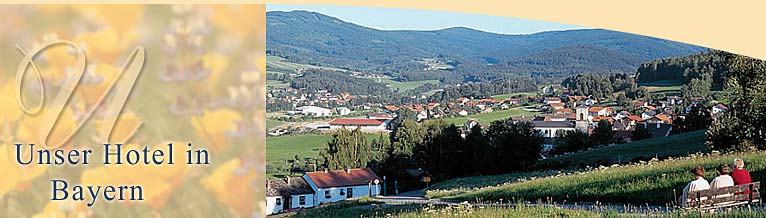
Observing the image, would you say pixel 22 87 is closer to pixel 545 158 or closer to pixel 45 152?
pixel 45 152

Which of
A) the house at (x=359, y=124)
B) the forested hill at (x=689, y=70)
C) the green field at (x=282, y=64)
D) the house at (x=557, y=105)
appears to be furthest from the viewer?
the house at (x=557, y=105)

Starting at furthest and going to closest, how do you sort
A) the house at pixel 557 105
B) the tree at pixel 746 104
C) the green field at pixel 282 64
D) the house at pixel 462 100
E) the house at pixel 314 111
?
1. the house at pixel 557 105
2. the house at pixel 462 100
3. the house at pixel 314 111
4. the green field at pixel 282 64
5. the tree at pixel 746 104

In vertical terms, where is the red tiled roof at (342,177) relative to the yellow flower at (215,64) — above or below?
below

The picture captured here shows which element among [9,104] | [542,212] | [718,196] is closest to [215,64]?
[9,104]

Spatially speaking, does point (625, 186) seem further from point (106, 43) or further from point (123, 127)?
point (106, 43)

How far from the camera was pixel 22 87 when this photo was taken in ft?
16.8

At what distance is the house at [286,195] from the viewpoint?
1648 centimetres

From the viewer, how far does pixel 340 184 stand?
17.8 metres

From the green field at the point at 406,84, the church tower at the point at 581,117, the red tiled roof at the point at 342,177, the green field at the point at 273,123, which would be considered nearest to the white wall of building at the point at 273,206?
the red tiled roof at the point at 342,177

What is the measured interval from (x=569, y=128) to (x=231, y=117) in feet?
55.6

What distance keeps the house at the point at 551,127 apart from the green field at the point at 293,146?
431 cm

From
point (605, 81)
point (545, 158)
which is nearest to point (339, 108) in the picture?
point (545, 158)

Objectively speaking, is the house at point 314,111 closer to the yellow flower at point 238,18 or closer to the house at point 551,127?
the house at point 551,127

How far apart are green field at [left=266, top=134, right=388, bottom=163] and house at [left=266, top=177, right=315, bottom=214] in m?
0.51
